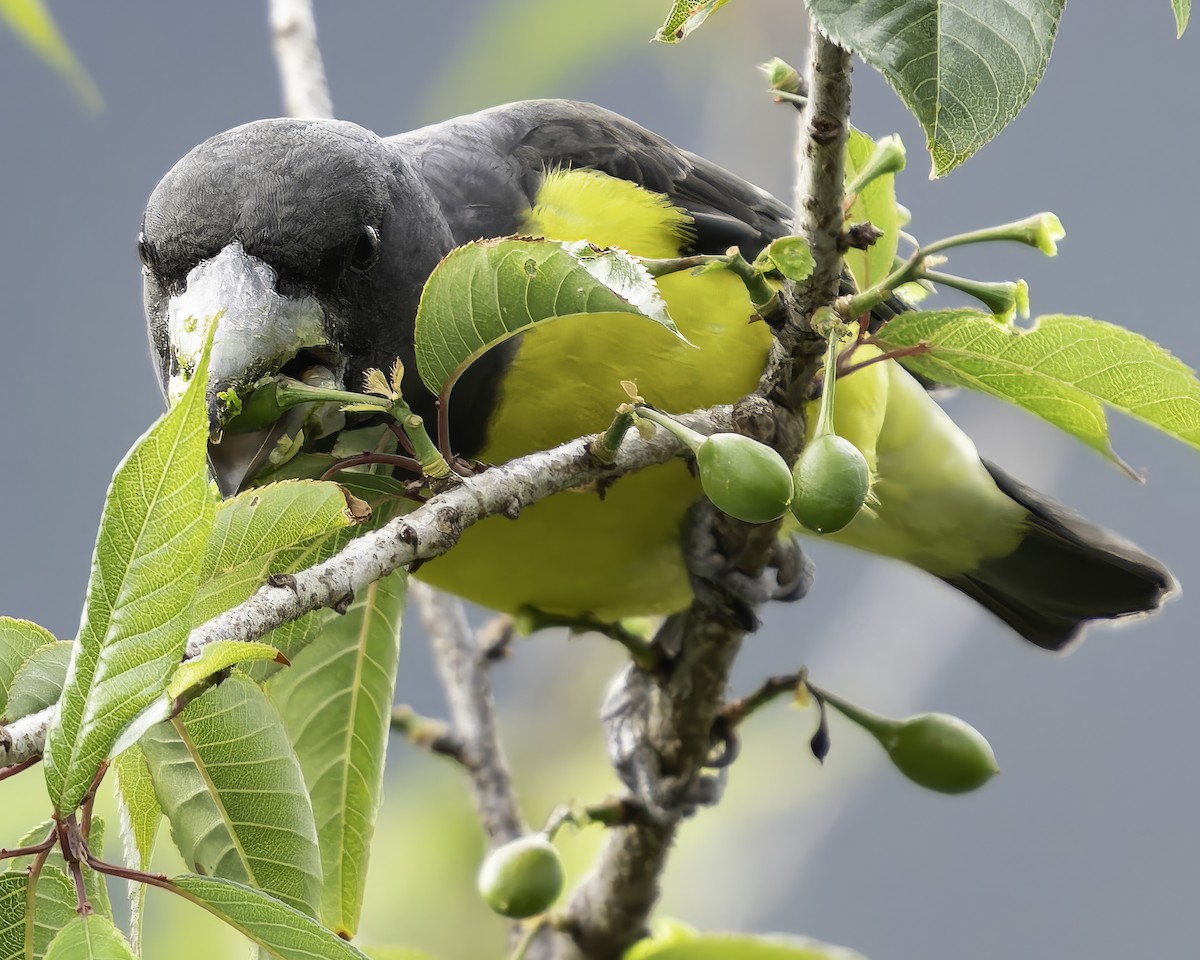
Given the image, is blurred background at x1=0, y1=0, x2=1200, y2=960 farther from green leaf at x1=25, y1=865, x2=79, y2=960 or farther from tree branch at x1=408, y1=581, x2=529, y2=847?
green leaf at x1=25, y1=865, x2=79, y2=960

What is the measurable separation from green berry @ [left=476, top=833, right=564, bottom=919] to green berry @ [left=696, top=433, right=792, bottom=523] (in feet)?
3.06

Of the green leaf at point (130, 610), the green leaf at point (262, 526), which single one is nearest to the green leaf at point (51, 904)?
the green leaf at point (130, 610)

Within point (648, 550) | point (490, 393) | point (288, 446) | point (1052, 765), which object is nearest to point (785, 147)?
point (648, 550)

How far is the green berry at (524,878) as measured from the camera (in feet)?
6.21

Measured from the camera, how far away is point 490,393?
73.9 inches

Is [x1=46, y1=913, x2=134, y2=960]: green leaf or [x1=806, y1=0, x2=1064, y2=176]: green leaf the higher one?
[x1=806, y1=0, x2=1064, y2=176]: green leaf

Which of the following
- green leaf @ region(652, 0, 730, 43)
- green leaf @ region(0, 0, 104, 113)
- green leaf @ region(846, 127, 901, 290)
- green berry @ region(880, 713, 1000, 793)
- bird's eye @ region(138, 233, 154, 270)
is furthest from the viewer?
green berry @ region(880, 713, 1000, 793)

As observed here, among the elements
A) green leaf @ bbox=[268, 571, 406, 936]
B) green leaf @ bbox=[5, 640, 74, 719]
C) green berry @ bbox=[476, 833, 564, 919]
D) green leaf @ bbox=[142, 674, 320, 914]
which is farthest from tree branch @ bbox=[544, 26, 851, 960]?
green leaf @ bbox=[5, 640, 74, 719]

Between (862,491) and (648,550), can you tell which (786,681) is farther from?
(862,491)

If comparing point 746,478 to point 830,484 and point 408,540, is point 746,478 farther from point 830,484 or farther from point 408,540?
point 408,540

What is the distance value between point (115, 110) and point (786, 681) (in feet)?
34.4

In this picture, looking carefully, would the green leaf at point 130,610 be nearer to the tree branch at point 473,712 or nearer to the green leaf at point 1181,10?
the green leaf at point 1181,10

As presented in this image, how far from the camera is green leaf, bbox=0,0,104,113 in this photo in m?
1.27

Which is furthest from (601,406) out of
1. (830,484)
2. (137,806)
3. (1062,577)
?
(1062,577)
